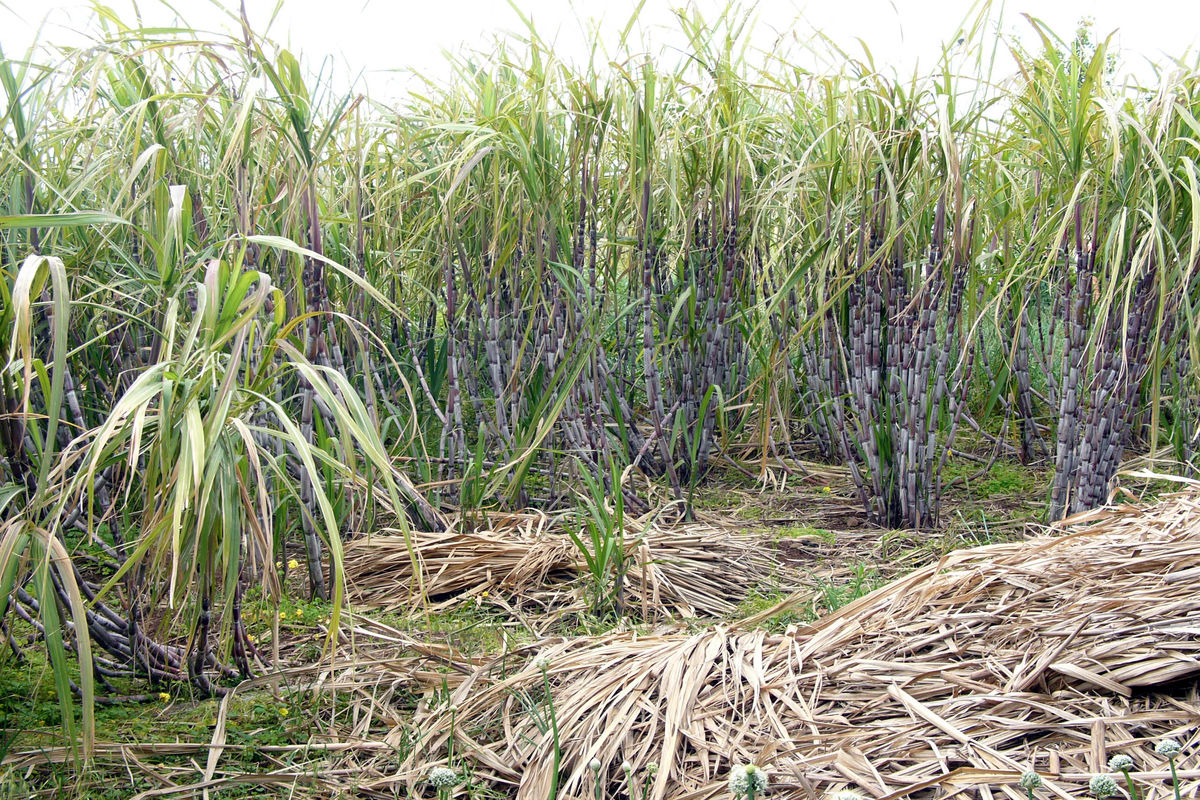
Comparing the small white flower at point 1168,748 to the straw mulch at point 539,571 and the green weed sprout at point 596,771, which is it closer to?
the green weed sprout at point 596,771

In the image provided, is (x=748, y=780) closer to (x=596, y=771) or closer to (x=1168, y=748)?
(x=596, y=771)

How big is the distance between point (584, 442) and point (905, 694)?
53.7 inches

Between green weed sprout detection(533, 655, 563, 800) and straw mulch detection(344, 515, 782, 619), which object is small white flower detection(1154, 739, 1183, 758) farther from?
straw mulch detection(344, 515, 782, 619)

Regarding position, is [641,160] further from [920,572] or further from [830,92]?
[920,572]

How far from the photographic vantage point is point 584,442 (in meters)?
2.54

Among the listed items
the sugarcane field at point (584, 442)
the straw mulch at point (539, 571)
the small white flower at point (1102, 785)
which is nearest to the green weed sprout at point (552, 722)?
the sugarcane field at point (584, 442)

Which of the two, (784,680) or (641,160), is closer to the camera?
(784,680)

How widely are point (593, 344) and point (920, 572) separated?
2.97ft

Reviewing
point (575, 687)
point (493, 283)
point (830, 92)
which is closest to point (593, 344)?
point (493, 283)

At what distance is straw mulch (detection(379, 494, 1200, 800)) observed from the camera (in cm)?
115

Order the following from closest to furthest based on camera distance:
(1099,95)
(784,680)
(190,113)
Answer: (784,680) → (190,113) → (1099,95)

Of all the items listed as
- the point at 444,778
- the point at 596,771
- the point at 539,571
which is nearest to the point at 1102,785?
the point at 596,771

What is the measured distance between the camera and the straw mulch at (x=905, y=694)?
115cm

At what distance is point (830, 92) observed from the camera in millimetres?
2201
